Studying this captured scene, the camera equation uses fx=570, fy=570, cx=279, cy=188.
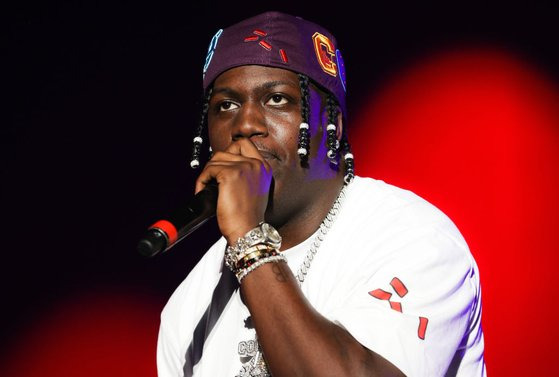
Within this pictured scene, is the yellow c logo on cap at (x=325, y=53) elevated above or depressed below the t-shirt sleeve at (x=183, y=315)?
above

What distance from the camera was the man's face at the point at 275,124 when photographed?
1.52m

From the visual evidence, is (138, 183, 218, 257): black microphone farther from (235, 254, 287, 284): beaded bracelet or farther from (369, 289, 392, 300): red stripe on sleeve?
(369, 289, 392, 300): red stripe on sleeve

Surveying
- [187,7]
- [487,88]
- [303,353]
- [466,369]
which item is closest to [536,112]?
[487,88]

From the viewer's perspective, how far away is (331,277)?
1457mm

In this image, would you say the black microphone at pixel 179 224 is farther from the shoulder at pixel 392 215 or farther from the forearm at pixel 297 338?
the shoulder at pixel 392 215

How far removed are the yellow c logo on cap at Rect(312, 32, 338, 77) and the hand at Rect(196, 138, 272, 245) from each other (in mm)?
553

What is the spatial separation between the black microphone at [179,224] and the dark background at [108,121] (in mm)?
1020

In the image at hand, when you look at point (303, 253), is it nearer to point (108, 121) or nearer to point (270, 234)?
point (270, 234)

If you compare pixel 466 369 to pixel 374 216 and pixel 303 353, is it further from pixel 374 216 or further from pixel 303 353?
pixel 303 353

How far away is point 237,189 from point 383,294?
38cm

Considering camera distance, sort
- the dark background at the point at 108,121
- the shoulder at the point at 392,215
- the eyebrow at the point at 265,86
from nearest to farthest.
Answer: the shoulder at the point at 392,215, the eyebrow at the point at 265,86, the dark background at the point at 108,121

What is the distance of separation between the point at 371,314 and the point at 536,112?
104 cm

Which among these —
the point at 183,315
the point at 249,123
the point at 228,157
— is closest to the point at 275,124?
the point at 249,123

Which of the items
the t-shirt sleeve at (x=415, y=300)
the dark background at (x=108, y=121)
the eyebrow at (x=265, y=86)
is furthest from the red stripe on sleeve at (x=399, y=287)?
the dark background at (x=108, y=121)
